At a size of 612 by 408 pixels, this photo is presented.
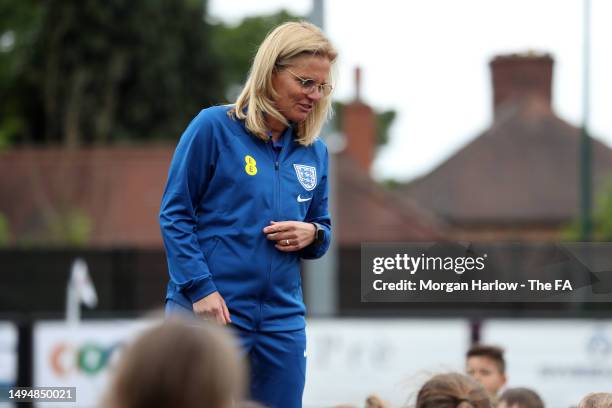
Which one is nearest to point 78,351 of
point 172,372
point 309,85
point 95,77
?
point 309,85

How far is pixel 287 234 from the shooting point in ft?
12.5

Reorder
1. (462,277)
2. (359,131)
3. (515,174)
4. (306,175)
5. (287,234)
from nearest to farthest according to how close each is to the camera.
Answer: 1. (287,234)
2. (306,175)
3. (462,277)
4. (359,131)
5. (515,174)

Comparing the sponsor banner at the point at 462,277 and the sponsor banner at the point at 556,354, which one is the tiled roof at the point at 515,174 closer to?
the sponsor banner at the point at 556,354

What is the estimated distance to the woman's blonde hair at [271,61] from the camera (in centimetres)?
385

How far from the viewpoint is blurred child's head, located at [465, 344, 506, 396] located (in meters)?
6.04

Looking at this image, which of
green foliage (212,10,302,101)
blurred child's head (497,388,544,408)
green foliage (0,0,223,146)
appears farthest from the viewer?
green foliage (212,10,302,101)

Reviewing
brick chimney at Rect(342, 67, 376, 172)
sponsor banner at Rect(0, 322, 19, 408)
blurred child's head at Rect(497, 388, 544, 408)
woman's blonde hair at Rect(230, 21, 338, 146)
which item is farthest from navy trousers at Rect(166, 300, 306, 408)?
brick chimney at Rect(342, 67, 376, 172)

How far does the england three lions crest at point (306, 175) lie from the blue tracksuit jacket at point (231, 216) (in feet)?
0.12

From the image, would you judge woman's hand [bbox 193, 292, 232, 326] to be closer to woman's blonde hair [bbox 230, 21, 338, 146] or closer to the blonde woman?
the blonde woman

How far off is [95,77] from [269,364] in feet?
113

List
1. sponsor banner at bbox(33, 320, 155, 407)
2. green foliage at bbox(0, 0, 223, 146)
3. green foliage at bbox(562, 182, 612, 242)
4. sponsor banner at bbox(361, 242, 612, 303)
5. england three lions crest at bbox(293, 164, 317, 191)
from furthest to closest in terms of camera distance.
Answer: green foliage at bbox(0, 0, 223, 146) → green foliage at bbox(562, 182, 612, 242) → sponsor banner at bbox(33, 320, 155, 407) → sponsor banner at bbox(361, 242, 612, 303) → england three lions crest at bbox(293, 164, 317, 191)

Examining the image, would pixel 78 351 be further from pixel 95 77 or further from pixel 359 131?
pixel 359 131

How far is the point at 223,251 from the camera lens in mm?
3807

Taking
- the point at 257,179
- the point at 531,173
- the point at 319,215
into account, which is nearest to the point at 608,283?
the point at 319,215
